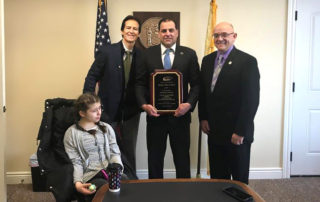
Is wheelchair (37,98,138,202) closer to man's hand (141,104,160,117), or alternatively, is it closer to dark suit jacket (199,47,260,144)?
man's hand (141,104,160,117)

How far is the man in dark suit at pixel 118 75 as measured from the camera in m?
2.70

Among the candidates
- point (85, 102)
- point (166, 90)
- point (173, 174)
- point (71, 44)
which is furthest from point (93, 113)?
point (173, 174)

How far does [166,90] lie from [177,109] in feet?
0.56

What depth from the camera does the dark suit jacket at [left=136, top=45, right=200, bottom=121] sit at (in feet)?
8.52

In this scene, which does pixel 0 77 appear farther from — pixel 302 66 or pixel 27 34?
pixel 302 66

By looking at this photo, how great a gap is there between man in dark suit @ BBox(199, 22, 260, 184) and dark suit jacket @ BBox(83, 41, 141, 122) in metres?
0.66

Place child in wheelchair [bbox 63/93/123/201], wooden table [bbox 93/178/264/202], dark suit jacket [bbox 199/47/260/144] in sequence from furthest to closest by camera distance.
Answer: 1. dark suit jacket [bbox 199/47/260/144]
2. child in wheelchair [bbox 63/93/123/201]
3. wooden table [bbox 93/178/264/202]

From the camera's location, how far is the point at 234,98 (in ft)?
7.85

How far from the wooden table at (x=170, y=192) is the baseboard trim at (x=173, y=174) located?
1.71m

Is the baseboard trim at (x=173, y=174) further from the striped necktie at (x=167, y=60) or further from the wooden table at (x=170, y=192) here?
the wooden table at (x=170, y=192)

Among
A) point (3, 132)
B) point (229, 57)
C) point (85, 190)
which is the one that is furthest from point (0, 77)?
point (229, 57)

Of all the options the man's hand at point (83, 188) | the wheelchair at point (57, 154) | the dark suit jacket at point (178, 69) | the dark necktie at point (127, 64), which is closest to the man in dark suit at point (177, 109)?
the dark suit jacket at point (178, 69)

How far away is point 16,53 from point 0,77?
762 millimetres

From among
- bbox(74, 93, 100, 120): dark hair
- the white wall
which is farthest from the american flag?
bbox(74, 93, 100, 120): dark hair
